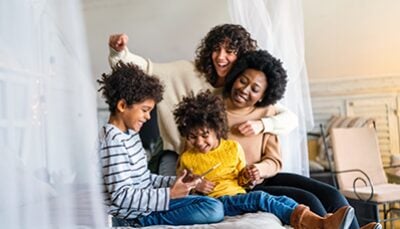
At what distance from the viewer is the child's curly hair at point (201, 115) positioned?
1630 mm

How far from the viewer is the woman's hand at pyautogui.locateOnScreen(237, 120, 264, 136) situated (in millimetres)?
1816

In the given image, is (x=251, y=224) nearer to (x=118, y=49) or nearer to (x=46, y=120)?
(x=46, y=120)

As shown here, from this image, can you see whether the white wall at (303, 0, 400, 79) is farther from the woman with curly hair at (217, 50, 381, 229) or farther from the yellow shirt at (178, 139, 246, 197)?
the yellow shirt at (178, 139, 246, 197)

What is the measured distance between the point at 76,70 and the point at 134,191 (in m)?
0.51

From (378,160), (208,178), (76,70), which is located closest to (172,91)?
(208,178)

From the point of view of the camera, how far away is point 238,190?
1.64 meters

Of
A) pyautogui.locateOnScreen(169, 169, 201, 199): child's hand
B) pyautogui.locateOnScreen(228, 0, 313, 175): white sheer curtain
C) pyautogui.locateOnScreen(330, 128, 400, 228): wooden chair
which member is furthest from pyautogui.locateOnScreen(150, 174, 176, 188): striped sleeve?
pyautogui.locateOnScreen(330, 128, 400, 228): wooden chair

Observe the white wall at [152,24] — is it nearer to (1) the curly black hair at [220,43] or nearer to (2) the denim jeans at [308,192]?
(1) the curly black hair at [220,43]

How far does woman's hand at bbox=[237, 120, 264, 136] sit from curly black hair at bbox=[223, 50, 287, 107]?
0.12 m

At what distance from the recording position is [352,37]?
356 cm

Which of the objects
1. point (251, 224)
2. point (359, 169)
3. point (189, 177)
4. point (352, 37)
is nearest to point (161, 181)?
point (189, 177)

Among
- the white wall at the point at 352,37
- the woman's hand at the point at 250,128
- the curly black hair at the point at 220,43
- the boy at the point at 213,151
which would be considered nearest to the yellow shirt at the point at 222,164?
the boy at the point at 213,151

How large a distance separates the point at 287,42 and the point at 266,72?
42cm

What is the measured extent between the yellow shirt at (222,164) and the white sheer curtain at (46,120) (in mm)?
697
